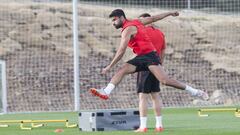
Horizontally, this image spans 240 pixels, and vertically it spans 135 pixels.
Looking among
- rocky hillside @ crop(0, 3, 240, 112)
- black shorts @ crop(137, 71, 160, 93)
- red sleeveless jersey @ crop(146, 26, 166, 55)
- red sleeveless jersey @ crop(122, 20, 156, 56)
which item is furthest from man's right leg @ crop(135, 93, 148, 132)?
rocky hillside @ crop(0, 3, 240, 112)

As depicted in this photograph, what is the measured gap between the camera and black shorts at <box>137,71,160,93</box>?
1633 cm

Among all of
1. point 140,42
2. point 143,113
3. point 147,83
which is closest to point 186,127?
point 143,113

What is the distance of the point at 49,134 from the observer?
15.4 meters

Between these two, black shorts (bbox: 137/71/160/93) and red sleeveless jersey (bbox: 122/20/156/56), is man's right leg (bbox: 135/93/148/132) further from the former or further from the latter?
red sleeveless jersey (bbox: 122/20/156/56)

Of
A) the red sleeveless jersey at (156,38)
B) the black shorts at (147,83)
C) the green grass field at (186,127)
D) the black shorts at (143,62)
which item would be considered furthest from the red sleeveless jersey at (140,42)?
the green grass field at (186,127)

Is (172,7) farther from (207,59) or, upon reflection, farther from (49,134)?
(49,134)

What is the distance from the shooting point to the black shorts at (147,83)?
16328 mm

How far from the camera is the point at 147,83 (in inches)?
643

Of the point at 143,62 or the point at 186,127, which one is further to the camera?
the point at 186,127

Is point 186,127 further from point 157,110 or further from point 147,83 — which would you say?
point 147,83

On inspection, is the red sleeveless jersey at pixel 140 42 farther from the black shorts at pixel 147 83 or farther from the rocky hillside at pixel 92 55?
the rocky hillside at pixel 92 55

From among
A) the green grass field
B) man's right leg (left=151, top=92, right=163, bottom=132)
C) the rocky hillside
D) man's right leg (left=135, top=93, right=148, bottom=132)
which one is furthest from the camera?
the rocky hillside

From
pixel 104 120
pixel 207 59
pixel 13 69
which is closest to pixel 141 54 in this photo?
pixel 104 120

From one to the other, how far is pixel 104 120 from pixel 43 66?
45.6 feet
